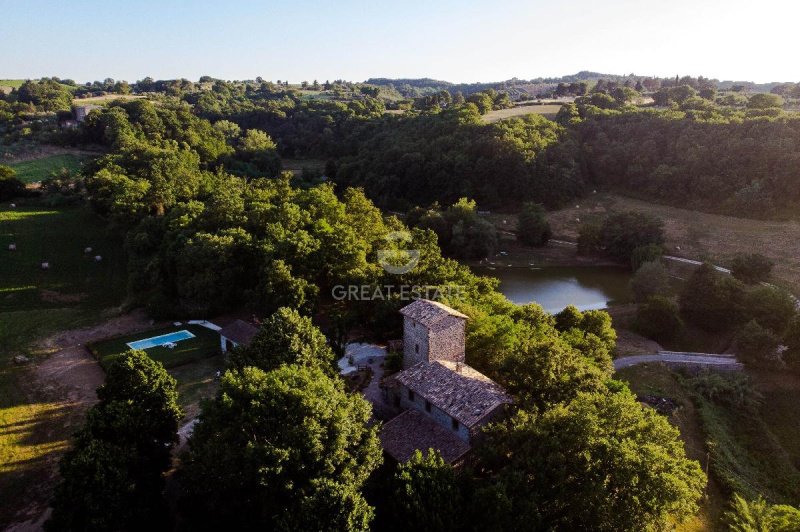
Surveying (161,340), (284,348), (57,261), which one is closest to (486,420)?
(284,348)

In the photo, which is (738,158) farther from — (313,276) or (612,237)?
(313,276)

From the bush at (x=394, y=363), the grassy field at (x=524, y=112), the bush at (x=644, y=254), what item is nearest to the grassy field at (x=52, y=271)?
the bush at (x=394, y=363)

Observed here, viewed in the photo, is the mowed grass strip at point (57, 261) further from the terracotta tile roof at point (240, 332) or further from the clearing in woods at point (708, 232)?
the clearing in woods at point (708, 232)

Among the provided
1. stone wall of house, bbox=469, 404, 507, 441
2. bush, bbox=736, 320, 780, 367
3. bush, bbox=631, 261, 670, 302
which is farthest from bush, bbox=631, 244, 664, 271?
stone wall of house, bbox=469, 404, 507, 441

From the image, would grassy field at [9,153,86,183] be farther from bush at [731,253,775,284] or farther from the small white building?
bush at [731,253,775,284]

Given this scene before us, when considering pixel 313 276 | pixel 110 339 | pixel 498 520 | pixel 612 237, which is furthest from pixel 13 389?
pixel 612 237

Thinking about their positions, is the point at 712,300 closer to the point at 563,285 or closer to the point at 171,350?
the point at 563,285
